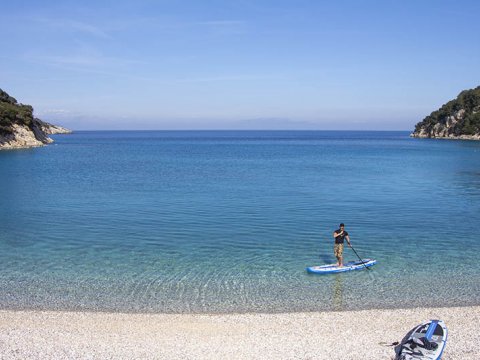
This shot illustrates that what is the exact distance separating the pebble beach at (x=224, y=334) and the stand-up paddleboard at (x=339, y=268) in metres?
4.94

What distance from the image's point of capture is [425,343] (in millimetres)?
14172

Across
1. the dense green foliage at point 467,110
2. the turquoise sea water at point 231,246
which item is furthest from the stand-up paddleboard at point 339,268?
the dense green foliage at point 467,110

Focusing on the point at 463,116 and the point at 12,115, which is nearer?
the point at 12,115

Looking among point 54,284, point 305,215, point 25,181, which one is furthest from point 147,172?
point 54,284

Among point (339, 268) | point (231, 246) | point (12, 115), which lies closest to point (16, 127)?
point (12, 115)

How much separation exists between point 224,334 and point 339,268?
30.2ft

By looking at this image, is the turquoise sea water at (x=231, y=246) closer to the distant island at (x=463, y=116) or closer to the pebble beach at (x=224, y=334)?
the pebble beach at (x=224, y=334)

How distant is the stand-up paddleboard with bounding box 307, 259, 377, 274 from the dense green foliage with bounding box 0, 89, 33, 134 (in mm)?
110298

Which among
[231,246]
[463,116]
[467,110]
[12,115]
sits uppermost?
[467,110]

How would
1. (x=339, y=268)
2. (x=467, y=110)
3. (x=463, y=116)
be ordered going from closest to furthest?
(x=339, y=268)
(x=467, y=110)
(x=463, y=116)

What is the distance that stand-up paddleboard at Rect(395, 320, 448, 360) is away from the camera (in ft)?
45.3

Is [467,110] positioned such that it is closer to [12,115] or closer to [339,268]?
[12,115]

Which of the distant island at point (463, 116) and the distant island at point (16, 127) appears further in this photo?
the distant island at point (463, 116)

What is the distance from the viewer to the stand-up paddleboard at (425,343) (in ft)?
45.3
